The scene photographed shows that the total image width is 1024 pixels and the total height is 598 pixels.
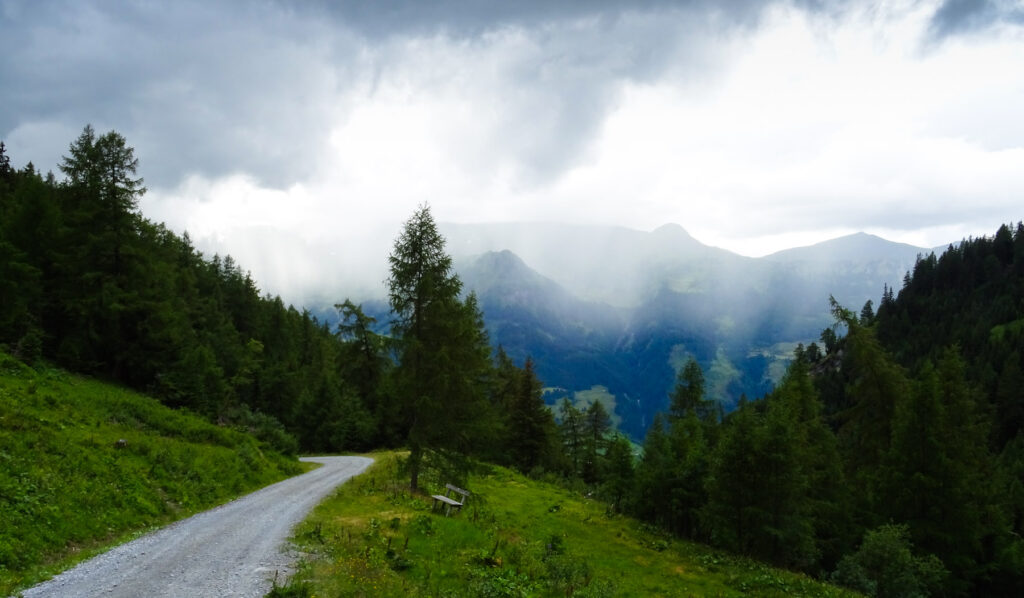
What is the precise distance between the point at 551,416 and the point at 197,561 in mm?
54424

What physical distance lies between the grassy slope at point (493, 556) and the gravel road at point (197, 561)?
39.7 inches

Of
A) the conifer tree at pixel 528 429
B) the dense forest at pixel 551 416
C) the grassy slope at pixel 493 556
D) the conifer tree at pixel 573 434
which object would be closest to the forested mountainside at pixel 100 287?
the dense forest at pixel 551 416

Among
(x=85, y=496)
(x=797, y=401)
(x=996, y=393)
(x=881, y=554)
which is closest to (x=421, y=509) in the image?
(x=85, y=496)

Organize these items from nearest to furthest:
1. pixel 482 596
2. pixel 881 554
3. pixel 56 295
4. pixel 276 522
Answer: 1. pixel 482 596
2. pixel 276 522
3. pixel 881 554
4. pixel 56 295

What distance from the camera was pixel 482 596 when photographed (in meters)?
13.8

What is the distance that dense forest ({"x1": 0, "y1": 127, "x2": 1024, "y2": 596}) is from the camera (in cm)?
2764

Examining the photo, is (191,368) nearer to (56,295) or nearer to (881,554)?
(56,295)

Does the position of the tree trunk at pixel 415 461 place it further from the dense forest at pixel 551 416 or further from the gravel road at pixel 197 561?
the gravel road at pixel 197 561

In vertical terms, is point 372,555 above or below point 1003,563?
above

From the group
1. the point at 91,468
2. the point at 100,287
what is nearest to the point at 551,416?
the point at 100,287

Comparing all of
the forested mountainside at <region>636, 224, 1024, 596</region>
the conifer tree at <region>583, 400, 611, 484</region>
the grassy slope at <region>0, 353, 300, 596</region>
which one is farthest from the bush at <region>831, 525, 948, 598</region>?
the conifer tree at <region>583, 400, 611, 484</region>

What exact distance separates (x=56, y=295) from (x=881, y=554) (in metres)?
59.2

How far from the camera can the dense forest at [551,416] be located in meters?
27.6

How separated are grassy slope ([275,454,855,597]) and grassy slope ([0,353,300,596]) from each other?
233 inches
